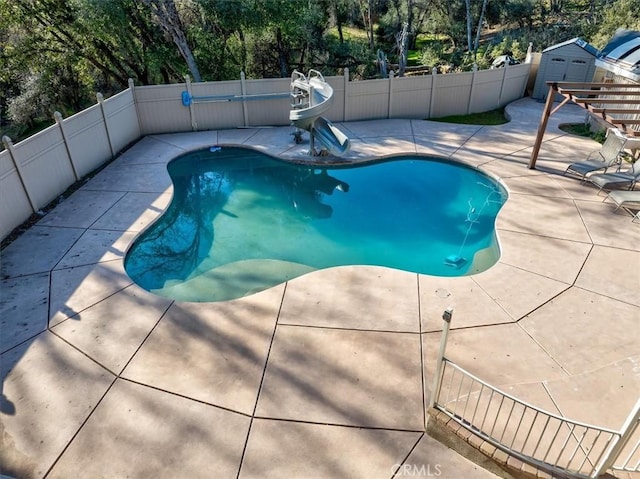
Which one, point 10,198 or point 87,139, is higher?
point 87,139

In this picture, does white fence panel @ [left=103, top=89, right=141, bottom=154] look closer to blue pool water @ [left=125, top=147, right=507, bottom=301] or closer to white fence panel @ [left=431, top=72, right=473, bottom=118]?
blue pool water @ [left=125, top=147, right=507, bottom=301]

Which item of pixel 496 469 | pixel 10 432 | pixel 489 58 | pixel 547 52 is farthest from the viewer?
pixel 489 58

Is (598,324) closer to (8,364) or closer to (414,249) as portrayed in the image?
(414,249)

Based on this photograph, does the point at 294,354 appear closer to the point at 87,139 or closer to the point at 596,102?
the point at 87,139

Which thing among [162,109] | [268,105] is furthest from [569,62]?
[162,109]

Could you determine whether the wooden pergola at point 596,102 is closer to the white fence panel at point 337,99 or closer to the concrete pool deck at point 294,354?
the concrete pool deck at point 294,354

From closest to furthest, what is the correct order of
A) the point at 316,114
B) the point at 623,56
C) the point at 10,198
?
the point at 10,198, the point at 316,114, the point at 623,56

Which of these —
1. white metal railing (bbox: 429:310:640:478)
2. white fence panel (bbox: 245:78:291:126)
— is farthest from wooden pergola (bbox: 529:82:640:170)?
white fence panel (bbox: 245:78:291:126)

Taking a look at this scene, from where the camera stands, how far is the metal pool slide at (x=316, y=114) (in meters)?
10.8

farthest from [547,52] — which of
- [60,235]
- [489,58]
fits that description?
[60,235]

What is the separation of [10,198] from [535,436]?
31.2ft

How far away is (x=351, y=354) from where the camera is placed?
560 centimetres

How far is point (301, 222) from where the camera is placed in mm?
9586

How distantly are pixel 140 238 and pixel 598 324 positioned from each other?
7959 mm
